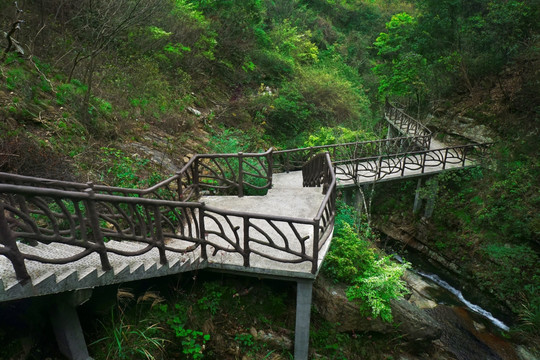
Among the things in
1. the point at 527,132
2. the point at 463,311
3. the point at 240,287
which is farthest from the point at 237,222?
the point at 527,132

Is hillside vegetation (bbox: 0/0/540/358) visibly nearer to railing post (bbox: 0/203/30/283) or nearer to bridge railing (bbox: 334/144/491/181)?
bridge railing (bbox: 334/144/491/181)

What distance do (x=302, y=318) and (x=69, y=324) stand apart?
3.16 meters

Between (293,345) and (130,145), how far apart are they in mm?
5854

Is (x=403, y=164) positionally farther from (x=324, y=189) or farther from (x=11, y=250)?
(x=11, y=250)

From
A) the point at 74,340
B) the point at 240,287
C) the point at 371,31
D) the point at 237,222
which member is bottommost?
the point at 240,287

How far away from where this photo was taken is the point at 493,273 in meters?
10.0

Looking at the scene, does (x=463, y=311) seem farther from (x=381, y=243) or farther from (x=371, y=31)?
(x=371, y=31)

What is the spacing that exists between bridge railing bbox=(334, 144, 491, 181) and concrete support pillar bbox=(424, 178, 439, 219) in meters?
0.66

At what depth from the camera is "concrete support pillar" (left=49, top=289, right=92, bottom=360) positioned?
3.67m

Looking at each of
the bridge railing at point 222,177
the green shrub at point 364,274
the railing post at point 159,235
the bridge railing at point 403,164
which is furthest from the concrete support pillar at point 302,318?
the bridge railing at point 403,164

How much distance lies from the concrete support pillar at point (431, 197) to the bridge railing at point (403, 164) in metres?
0.66

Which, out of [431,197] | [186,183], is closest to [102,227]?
[186,183]

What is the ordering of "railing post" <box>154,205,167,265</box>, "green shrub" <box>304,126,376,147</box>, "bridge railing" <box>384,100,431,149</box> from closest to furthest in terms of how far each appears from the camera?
1. "railing post" <box>154,205,167,265</box>
2. "green shrub" <box>304,126,376,147</box>
3. "bridge railing" <box>384,100,431,149</box>

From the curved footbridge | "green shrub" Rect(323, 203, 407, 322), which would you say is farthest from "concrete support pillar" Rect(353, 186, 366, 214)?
"green shrub" Rect(323, 203, 407, 322)
